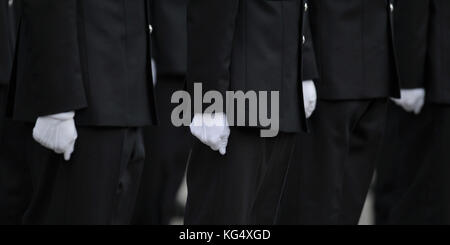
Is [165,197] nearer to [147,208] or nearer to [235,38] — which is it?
[147,208]

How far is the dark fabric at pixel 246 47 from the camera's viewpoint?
351 centimetres

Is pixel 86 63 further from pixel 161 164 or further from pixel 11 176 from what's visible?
pixel 161 164

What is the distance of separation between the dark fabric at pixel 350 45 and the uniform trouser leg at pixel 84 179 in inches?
42.6

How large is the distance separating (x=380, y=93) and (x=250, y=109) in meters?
0.97

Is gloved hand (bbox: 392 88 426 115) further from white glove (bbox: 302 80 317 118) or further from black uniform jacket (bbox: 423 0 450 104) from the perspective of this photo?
white glove (bbox: 302 80 317 118)

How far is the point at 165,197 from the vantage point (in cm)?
498

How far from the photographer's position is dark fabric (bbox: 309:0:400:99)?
4.22m

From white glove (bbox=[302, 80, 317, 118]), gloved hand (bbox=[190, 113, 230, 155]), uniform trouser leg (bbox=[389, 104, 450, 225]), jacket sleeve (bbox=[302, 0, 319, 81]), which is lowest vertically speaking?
uniform trouser leg (bbox=[389, 104, 450, 225])

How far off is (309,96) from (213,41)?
0.58 metres

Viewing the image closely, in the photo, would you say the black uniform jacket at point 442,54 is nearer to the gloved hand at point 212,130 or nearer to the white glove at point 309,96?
the white glove at point 309,96

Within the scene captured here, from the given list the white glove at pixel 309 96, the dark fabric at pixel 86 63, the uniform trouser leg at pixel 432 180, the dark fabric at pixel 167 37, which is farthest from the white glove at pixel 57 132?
the uniform trouser leg at pixel 432 180

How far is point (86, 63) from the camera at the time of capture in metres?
3.39

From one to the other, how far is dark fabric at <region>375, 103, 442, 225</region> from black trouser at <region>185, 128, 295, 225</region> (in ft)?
4.61

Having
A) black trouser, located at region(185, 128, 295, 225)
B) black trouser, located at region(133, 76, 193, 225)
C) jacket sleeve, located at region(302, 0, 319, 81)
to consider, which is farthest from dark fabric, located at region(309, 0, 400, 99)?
black trouser, located at region(133, 76, 193, 225)
